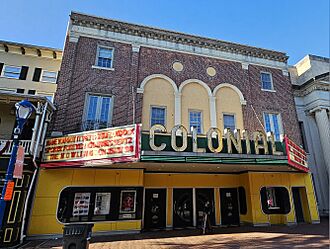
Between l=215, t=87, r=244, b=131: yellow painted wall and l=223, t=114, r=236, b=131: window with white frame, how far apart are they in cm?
22

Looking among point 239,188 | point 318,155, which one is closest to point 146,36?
point 239,188

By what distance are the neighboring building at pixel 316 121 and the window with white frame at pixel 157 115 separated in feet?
43.0

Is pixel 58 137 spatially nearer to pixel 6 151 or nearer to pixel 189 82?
pixel 6 151

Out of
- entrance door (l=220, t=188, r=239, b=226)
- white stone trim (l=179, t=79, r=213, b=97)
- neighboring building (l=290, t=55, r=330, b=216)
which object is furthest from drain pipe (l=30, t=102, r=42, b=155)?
neighboring building (l=290, t=55, r=330, b=216)

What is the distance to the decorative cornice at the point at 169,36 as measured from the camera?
14914 millimetres

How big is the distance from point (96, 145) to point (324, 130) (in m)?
18.1

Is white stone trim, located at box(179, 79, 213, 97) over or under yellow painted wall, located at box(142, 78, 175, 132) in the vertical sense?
over

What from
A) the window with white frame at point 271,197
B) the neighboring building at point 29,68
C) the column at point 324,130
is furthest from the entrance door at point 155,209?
the column at point 324,130

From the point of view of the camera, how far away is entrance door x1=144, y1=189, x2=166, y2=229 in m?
12.9

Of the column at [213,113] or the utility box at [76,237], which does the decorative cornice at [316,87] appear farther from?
the utility box at [76,237]

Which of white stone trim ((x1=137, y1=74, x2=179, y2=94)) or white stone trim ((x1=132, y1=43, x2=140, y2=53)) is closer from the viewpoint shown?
white stone trim ((x1=137, y1=74, x2=179, y2=94))

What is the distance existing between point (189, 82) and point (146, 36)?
15.3 ft

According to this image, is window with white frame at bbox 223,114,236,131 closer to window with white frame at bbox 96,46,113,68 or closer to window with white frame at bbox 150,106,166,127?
window with white frame at bbox 150,106,166,127

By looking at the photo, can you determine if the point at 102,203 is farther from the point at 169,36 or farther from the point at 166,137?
the point at 169,36
